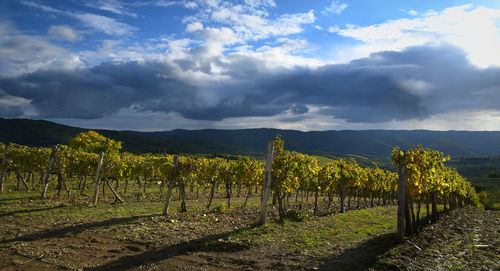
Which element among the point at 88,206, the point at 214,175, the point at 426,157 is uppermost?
the point at 426,157

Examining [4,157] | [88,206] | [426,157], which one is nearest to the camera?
[426,157]

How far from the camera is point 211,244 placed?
10.5 m

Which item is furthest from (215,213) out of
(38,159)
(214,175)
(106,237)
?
(38,159)

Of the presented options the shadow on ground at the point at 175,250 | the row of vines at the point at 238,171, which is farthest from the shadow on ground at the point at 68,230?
the shadow on ground at the point at 175,250

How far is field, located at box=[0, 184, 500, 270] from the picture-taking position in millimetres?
8648

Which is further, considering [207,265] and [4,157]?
[4,157]

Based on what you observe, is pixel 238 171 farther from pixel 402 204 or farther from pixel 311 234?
pixel 402 204

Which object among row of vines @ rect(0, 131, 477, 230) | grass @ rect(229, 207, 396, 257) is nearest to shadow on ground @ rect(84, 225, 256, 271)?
grass @ rect(229, 207, 396, 257)

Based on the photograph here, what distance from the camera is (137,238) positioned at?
11180 millimetres

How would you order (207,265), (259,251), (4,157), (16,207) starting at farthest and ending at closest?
(4,157) < (16,207) < (259,251) < (207,265)

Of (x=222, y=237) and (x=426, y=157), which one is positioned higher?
(x=426, y=157)

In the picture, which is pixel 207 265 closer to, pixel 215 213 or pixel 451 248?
pixel 215 213

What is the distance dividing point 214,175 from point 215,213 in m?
3.92

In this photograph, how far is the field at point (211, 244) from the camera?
865cm
